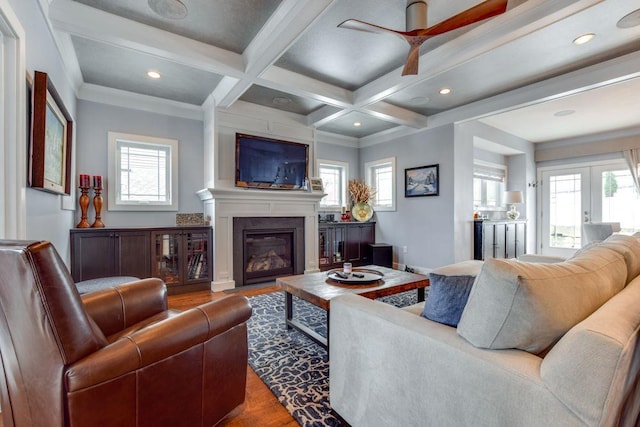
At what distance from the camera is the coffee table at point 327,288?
2.06 metres

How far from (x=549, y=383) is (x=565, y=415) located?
7 cm

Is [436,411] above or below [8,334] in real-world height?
below

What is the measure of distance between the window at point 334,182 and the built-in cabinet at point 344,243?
1.96 ft

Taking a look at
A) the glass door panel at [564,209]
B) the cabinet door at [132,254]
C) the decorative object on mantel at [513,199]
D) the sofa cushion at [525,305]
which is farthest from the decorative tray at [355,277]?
the glass door panel at [564,209]

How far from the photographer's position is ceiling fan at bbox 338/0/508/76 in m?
1.85

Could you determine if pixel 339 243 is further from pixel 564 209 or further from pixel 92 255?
pixel 564 209

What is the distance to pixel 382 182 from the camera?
5.87 m

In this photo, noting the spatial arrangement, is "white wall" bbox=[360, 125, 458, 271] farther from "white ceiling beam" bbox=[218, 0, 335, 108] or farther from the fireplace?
"white ceiling beam" bbox=[218, 0, 335, 108]

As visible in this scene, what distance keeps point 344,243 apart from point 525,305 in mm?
4476

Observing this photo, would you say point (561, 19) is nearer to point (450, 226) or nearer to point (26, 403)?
point (450, 226)

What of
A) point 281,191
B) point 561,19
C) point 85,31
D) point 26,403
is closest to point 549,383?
point 26,403

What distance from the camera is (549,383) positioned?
0.78 meters

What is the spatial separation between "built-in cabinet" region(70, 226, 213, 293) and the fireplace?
0.40 m

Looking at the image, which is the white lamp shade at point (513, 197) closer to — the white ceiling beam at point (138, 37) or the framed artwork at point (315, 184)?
the framed artwork at point (315, 184)
